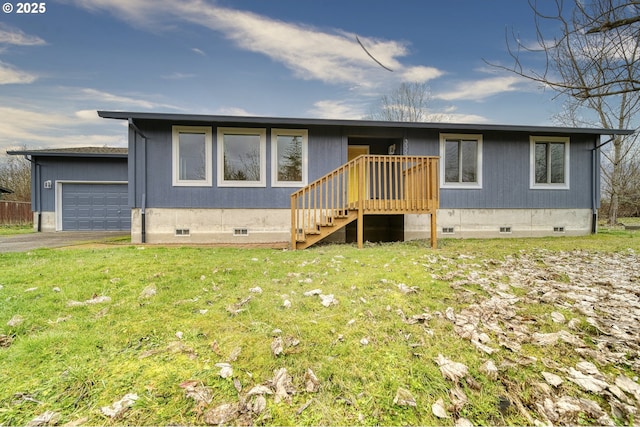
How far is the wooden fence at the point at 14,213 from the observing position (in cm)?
1574

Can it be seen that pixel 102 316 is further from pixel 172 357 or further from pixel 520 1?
pixel 520 1

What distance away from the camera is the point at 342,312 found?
2721 millimetres

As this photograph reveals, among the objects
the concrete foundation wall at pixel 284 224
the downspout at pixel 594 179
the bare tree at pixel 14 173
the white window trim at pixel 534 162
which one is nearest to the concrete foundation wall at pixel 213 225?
the concrete foundation wall at pixel 284 224

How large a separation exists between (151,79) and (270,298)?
13.4m

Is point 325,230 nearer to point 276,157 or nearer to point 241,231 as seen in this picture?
point 241,231

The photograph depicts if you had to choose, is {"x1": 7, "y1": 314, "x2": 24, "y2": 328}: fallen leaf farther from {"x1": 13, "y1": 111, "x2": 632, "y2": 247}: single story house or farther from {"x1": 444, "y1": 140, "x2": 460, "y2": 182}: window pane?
{"x1": 444, "y1": 140, "x2": 460, "y2": 182}: window pane

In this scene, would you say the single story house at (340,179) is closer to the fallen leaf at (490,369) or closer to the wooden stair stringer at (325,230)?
the wooden stair stringer at (325,230)

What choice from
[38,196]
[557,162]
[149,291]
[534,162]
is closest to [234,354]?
[149,291]

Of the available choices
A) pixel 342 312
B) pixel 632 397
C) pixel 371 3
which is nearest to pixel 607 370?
pixel 632 397

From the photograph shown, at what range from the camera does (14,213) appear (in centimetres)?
1622

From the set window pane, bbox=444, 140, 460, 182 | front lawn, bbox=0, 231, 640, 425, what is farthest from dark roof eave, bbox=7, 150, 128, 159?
window pane, bbox=444, 140, 460, 182

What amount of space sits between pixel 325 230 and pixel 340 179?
232 centimetres

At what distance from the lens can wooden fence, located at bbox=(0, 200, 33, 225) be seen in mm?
15742

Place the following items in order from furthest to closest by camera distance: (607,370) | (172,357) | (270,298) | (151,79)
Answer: (151,79), (270,298), (172,357), (607,370)
